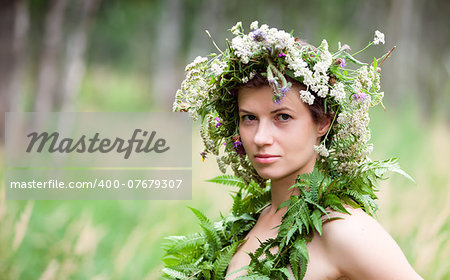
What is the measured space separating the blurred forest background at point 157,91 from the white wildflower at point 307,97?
2.68 feet

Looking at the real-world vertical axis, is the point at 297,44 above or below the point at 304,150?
above

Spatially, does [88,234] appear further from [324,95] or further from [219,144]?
[324,95]

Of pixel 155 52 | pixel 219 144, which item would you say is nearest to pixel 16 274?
pixel 219 144

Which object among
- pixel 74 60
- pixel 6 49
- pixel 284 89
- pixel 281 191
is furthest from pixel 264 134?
pixel 6 49

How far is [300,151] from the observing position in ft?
6.25

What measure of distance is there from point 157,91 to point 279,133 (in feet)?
25.1

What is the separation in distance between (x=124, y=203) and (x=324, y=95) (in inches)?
134

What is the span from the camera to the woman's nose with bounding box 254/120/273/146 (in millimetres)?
1868

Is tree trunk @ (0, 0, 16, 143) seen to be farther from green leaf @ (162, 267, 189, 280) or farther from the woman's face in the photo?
the woman's face

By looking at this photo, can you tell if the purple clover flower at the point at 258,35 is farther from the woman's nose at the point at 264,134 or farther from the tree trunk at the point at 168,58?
the tree trunk at the point at 168,58

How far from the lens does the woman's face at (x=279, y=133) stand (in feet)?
6.17

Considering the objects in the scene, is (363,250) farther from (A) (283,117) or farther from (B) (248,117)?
(B) (248,117)

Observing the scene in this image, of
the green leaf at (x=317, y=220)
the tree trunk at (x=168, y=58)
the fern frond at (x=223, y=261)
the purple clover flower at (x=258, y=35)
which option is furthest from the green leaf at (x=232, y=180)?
the tree trunk at (x=168, y=58)

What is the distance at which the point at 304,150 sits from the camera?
192cm
